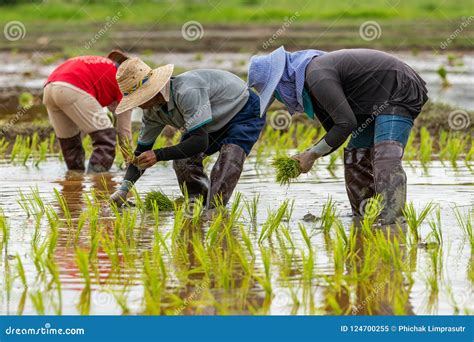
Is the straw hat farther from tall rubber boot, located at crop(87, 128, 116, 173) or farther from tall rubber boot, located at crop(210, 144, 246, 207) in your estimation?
tall rubber boot, located at crop(87, 128, 116, 173)

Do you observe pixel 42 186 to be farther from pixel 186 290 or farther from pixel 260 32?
pixel 260 32

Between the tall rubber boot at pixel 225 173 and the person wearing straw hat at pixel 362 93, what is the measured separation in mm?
597

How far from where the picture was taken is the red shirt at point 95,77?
7.75 metres

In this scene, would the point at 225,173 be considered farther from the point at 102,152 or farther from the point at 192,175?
the point at 102,152

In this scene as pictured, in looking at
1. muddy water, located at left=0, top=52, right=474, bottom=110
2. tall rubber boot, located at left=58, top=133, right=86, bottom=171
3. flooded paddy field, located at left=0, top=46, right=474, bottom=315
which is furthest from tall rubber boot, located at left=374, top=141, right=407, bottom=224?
muddy water, located at left=0, top=52, right=474, bottom=110

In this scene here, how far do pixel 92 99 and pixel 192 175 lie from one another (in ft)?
5.54

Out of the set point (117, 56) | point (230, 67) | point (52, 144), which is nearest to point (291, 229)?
point (117, 56)

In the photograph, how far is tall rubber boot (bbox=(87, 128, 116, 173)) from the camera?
7992mm

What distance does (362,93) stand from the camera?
5477 mm

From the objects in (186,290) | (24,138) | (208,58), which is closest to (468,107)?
(24,138)

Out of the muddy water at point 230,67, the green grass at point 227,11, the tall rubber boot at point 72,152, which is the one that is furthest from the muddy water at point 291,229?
the green grass at point 227,11

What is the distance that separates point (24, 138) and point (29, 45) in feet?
45.9

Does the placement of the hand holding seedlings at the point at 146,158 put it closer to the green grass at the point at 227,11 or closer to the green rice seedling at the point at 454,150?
the green rice seedling at the point at 454,150

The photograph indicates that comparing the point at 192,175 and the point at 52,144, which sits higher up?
the point at 52,144
